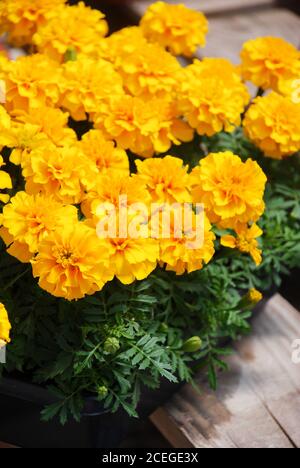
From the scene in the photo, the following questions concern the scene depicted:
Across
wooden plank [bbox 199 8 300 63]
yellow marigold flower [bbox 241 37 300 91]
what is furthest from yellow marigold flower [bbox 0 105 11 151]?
wooden plank [bbox 199 8 300 63]

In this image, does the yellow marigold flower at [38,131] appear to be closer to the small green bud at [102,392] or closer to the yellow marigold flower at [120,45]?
the yellow marigold flower at [120,45]

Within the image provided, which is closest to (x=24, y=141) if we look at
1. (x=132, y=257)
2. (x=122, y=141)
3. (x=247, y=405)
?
(x=122, y=141)

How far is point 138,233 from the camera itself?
0.80 metres

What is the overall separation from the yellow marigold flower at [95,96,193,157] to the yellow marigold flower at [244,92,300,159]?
131mm

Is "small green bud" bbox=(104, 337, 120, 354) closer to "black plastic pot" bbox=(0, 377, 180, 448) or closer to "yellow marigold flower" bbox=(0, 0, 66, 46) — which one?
"black plastic pot" bbox=(0, 377, 180, 448)

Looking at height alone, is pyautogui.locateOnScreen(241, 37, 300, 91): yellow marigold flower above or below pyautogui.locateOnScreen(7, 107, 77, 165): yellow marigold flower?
above

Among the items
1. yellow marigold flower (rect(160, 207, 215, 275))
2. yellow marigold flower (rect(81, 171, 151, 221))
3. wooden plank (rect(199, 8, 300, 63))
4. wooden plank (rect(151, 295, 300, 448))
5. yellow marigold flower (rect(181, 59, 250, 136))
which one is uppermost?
yellow marigold flower (rect(181, 59, 250, 136))

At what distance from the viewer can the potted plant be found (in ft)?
2.64

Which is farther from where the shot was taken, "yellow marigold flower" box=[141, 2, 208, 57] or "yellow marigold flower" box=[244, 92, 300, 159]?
"yellow marigold flower" box=[141, 2, 208, 57]

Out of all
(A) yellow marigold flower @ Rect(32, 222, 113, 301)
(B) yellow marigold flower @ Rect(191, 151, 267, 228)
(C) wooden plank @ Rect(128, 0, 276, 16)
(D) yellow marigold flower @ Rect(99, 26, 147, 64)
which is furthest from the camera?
(C) wooden plank @ Rect(128, 0, 276, 16)

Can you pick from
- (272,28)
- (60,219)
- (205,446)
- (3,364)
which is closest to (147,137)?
(60,219)

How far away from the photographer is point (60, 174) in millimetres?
847

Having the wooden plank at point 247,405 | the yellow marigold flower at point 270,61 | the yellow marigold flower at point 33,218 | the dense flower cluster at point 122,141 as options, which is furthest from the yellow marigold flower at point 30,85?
the wooden plank at point 247,405

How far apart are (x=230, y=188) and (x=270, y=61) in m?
0.34
